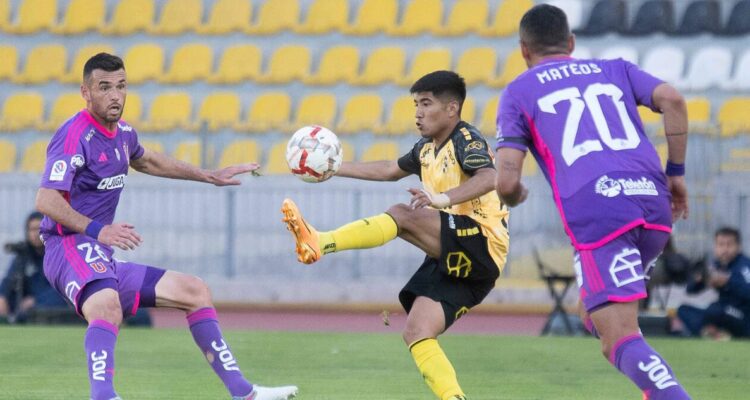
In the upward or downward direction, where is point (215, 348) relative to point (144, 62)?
downward

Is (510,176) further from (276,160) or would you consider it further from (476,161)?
(276,160)

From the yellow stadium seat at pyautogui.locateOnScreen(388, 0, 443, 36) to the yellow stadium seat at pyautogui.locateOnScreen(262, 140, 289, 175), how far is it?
381 centimetres

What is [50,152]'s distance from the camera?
6.43 meters

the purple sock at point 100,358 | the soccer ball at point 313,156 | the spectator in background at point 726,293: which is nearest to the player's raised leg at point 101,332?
the purple sock at point 100,358

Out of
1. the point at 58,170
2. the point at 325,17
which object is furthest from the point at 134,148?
the point at 325,17

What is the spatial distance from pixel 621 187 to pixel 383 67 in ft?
43.7

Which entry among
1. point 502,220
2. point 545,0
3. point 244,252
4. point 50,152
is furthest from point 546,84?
point 545,0

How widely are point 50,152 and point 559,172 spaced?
9.24 feet

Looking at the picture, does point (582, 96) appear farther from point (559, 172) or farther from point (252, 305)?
point (252, 305)

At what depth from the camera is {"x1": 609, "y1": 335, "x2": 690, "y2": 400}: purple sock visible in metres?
4.89

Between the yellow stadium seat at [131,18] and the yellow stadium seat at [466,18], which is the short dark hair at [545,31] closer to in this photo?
the yellow stadium seat at [466,18]

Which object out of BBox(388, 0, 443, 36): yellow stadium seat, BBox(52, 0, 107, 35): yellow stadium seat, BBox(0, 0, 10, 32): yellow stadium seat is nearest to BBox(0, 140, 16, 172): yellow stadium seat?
BBox(52, 0, 107, 35): yellow stadium seat

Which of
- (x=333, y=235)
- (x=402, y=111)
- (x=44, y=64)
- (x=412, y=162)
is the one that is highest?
(x=412, y=162)

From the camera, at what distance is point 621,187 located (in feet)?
16.9
